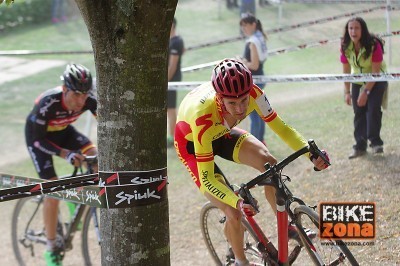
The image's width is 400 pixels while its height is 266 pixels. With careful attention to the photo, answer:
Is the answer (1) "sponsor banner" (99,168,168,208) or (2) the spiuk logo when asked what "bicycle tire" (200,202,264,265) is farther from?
(1) "sponsor banner" (99,168,168,208)

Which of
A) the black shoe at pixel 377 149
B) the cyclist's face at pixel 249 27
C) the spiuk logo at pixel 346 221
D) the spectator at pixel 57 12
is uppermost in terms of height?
the cyclist's face at pixel 249 27

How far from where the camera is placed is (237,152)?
6027 mm

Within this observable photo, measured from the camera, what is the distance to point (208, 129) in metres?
5.47

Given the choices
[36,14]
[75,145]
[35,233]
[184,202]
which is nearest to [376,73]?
[184,202]

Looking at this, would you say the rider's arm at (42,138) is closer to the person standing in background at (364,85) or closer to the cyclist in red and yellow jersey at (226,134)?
the cyclist in red and yellow jersey at (226,134)

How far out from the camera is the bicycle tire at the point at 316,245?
5.39m

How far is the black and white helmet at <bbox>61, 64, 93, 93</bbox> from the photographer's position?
277 inches

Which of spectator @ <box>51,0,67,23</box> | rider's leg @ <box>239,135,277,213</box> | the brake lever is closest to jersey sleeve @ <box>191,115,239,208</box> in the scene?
rider's leg @ <box>239,135,277,213</box>

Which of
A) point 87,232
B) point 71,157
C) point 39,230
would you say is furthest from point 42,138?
point 39,230

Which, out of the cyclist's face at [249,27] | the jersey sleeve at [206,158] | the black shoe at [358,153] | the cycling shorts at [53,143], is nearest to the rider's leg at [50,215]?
the cycling shorts at [53,143]

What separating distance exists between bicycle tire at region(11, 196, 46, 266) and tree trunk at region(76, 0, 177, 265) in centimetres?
380

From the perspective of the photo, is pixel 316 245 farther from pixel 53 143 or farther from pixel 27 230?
pixel 27 230

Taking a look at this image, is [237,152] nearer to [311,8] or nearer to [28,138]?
[28,138]

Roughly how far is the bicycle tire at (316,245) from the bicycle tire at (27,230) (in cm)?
343
